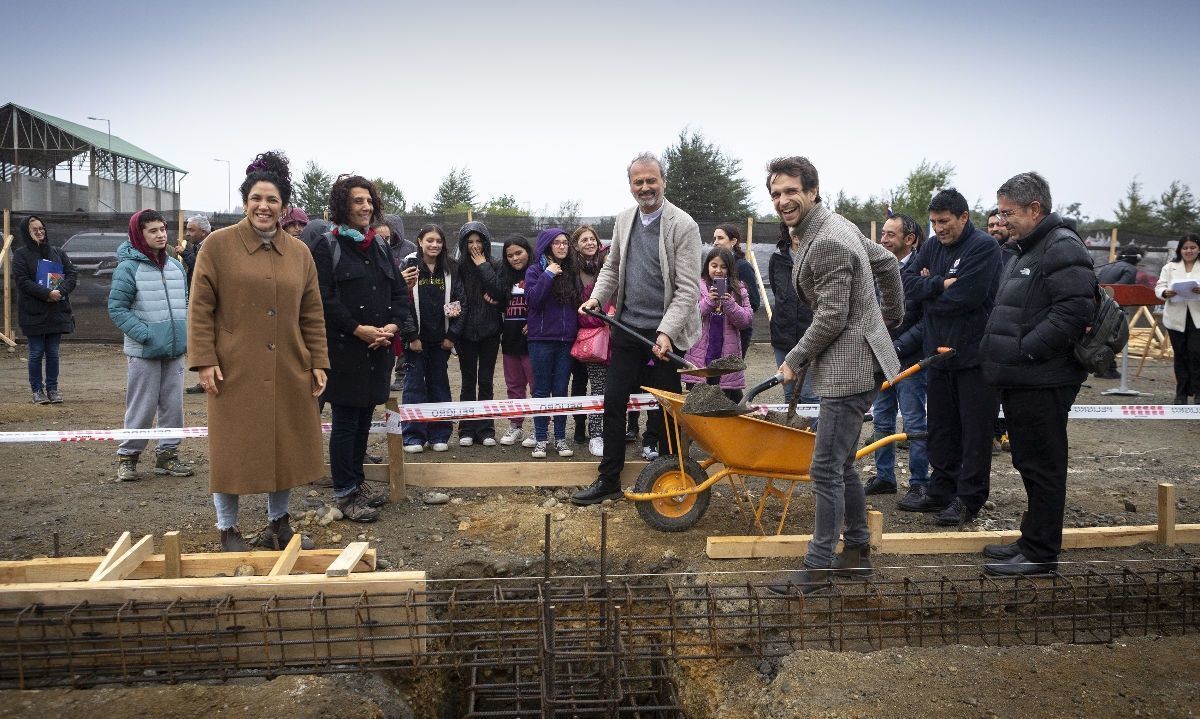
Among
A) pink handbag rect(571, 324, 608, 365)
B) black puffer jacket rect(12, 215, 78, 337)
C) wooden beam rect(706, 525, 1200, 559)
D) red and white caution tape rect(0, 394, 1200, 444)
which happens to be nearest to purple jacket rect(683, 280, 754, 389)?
pink handbag rect(571, 324, 608, 365)

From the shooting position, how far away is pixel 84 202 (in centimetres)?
2928

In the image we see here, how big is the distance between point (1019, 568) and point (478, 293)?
4601 millimetres

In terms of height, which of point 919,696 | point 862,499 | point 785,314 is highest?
point 785,314

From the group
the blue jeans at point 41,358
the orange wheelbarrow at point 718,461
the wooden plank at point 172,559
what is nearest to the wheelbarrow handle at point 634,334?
the orange wheelbarrow at point 718,461

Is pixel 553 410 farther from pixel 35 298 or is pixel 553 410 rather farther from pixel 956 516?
pixel 35 298

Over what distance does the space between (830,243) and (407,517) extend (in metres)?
3.18

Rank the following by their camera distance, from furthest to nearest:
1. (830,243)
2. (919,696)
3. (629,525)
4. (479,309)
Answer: (479,309)
(629,525)
(830,243)
(919,696)

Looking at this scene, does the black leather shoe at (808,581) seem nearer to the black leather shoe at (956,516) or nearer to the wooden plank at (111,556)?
the black leather shoe at (956,516)

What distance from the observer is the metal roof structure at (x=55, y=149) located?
26.7 metres

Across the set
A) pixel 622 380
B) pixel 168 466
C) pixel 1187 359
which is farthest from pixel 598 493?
→ pixel 1187 359

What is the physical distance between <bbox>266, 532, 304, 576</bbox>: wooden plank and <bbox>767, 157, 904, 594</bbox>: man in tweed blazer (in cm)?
237

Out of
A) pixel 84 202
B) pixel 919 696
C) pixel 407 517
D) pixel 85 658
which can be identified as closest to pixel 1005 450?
pixel 919 696

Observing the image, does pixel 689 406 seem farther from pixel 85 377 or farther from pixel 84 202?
pixel 84 202

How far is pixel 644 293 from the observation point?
5324 mm
